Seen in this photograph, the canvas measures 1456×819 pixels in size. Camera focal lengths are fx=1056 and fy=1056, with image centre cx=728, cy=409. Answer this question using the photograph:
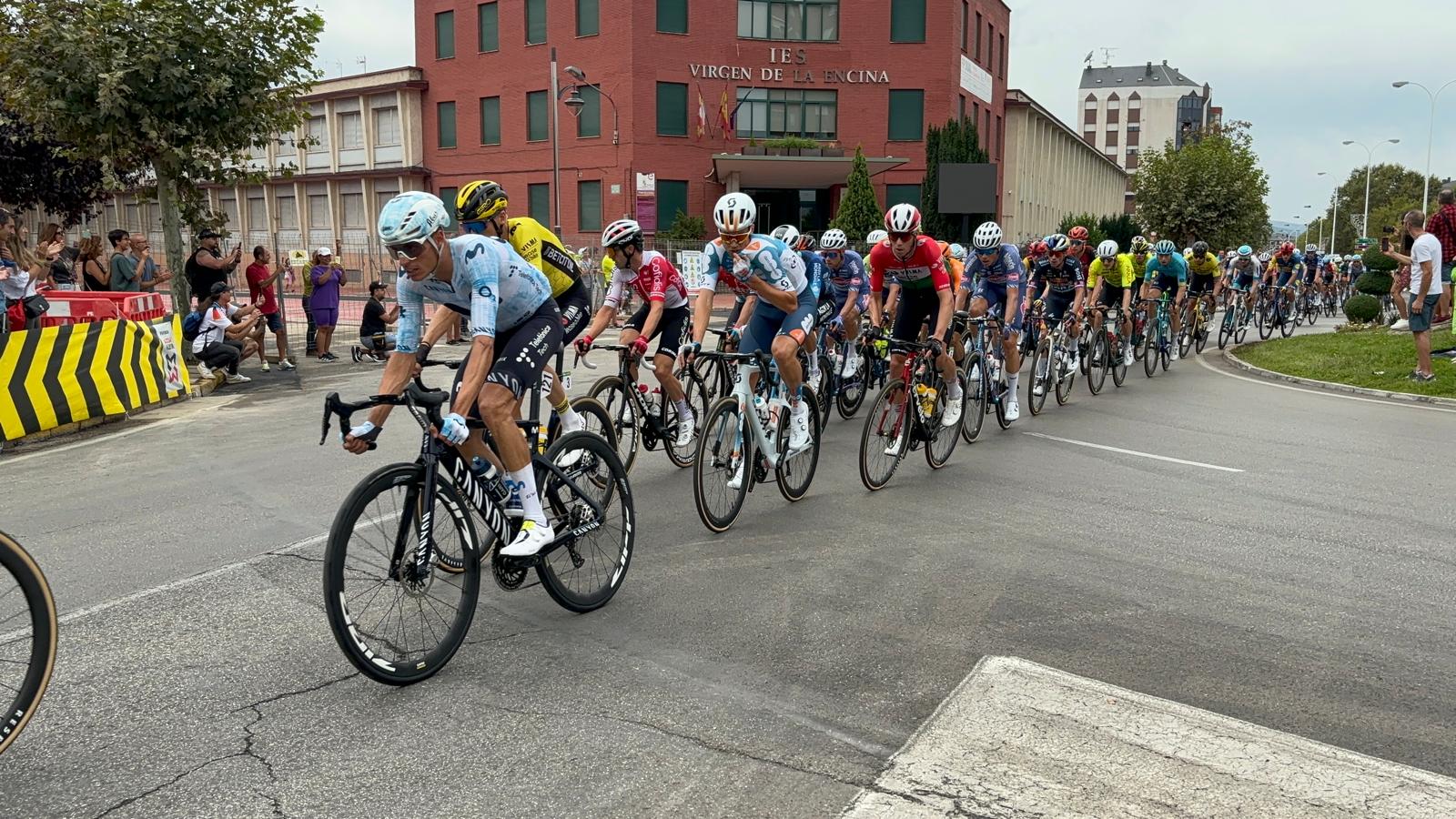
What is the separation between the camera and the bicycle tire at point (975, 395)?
30.8 feet

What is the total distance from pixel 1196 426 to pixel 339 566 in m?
9.47

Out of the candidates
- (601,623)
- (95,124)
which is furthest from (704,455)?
(95,124)

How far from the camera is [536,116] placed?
1655 inches

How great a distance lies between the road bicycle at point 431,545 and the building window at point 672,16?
3728cm

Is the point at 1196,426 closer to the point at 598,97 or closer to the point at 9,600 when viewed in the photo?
the point at 9,600

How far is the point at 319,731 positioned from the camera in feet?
12.5

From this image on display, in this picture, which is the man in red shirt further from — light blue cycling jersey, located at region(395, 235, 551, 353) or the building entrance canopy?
the building entrance canopy

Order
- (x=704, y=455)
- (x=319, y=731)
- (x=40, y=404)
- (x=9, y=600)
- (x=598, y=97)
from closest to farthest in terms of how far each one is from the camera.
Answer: (x=9, y=600)
(x=319, y=731)
(x=704, y=455)
(x=40, y=404)
(x=598, y=97)

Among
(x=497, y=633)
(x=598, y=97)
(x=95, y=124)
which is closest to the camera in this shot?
(x=497, y=633)

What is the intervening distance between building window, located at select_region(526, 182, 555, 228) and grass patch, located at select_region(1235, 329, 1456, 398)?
2902cm

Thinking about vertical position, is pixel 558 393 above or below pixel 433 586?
above

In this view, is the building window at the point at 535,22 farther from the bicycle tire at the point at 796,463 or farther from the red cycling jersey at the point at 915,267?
the bicycle tire at the point at 796,463

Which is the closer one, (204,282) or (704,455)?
(704,455)

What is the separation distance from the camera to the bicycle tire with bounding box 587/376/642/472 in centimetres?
758
